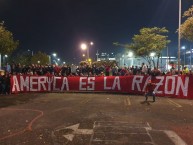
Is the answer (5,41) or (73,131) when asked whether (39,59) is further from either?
(73,131)

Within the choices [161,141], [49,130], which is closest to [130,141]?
[161,141]

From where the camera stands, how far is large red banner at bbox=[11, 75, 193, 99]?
21344 mm

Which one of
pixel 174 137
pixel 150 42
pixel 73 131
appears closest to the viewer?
pixel 174 137

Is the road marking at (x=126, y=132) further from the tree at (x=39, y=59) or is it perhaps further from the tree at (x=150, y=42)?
the tree at (x=39, y=59)

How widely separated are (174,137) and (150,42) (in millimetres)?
33299

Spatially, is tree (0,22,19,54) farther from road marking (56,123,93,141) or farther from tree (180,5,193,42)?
road marking (56,123,93,141)

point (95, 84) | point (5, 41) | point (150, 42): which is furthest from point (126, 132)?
point (150, 42)

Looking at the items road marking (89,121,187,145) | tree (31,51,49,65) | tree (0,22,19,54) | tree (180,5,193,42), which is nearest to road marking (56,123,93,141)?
road marking (89,121,187,145)

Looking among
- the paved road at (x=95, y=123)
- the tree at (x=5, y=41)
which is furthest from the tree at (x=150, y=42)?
the paved road at (x=95, y=123)

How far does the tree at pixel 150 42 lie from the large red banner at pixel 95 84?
19.3m

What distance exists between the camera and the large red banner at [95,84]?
21344mm

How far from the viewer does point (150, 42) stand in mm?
42219

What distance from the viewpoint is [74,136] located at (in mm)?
9898

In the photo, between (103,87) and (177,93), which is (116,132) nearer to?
(177,93)
